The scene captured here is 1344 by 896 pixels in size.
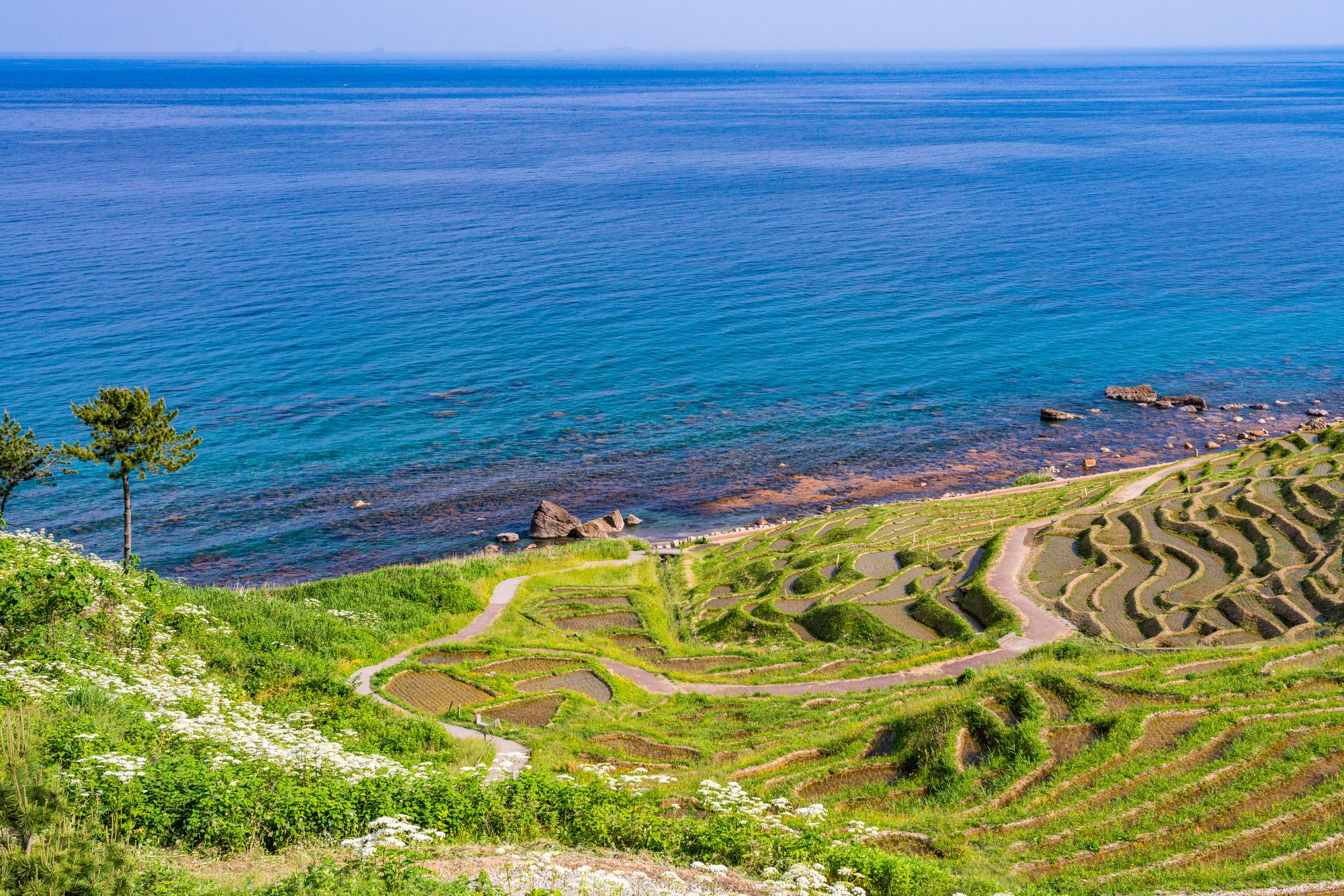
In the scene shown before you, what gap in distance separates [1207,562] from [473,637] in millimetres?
40850

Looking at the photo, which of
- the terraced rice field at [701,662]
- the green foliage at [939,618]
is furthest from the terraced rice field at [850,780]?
the green foliage at [939,618]

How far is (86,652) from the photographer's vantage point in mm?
32688

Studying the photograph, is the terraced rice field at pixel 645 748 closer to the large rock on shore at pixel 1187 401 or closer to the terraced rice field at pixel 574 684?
the terraced rice field at pixel 574 684

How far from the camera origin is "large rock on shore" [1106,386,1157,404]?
99.0 meters

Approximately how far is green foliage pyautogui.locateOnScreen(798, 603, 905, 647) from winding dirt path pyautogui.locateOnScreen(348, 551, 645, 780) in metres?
16.6

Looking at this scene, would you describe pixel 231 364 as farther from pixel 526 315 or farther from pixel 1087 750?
pixel 1087 750

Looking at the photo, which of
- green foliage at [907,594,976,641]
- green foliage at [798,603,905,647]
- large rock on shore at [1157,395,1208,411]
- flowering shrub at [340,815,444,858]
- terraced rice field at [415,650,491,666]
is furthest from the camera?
large rock on shore at [1157,395,1208,411]

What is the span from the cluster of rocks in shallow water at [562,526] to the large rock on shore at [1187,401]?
60.4 metres

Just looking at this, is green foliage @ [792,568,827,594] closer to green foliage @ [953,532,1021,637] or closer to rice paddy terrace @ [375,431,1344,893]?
rice paddy terrace @ [375,431,1344,893]

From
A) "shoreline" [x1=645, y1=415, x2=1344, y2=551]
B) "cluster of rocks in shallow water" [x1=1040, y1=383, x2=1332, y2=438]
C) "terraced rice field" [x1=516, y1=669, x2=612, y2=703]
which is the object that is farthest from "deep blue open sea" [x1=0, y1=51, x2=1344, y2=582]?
"terraced rice field" [x1=516, y1=669, x2=612, y2=703]

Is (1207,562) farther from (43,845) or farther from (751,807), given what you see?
(43,845)

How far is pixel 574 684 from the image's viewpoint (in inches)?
1805

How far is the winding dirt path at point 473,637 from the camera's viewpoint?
1339 inches

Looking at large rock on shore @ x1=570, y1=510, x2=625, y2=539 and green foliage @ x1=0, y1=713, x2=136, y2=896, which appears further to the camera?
large rock on shore @ x1=570, y1=510, x2=625, y2=539
